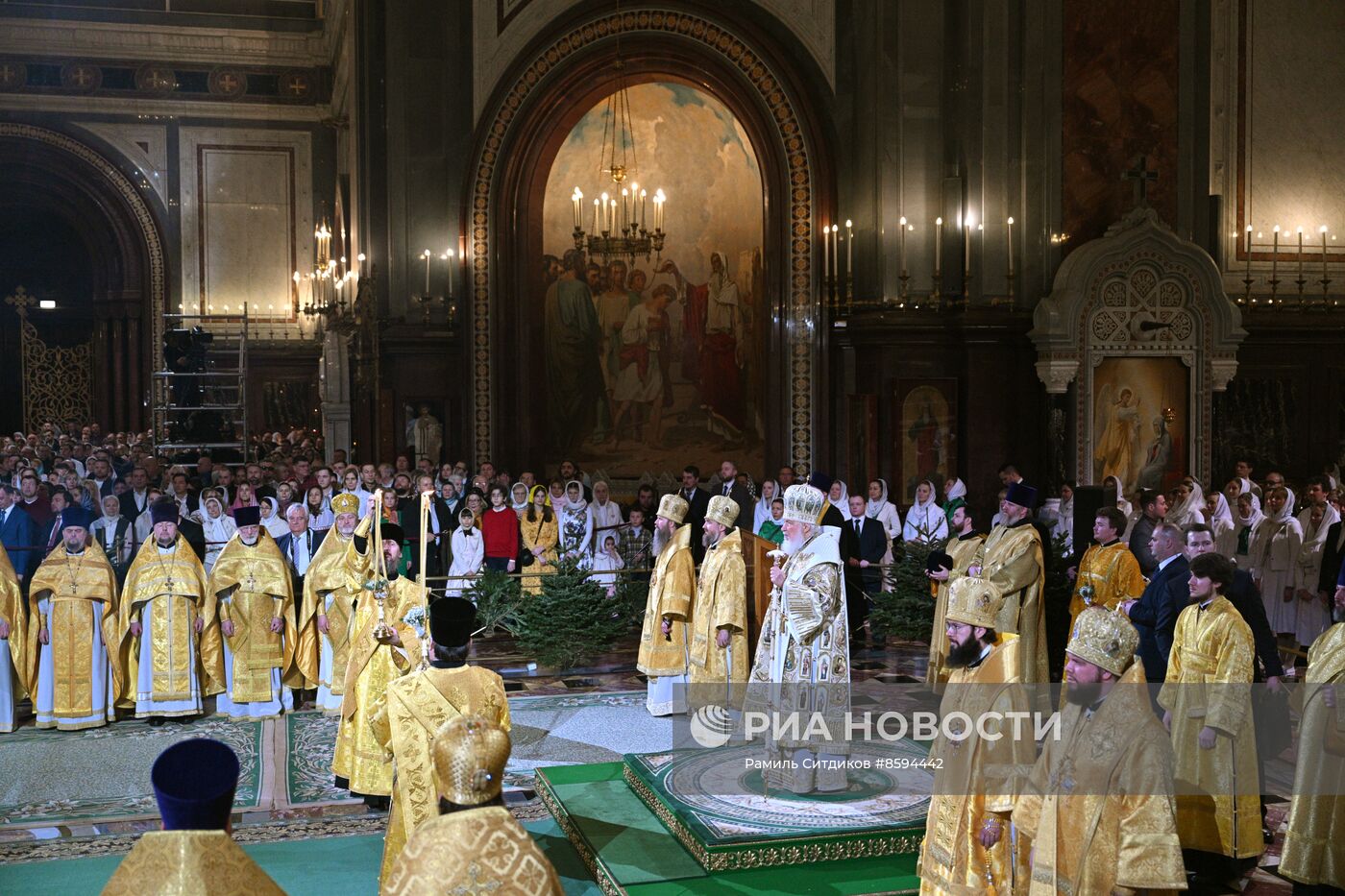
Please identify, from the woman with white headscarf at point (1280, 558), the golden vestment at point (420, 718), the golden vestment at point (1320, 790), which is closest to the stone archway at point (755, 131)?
the woman with white headscarf at point (1280, 558)

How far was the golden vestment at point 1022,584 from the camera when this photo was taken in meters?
9.41

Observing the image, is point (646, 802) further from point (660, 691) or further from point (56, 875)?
point (56, 875)

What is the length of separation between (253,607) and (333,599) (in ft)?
2.14

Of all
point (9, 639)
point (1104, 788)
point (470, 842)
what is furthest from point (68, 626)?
point (1104, 788)

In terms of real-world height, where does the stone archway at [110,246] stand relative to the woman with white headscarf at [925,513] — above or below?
above

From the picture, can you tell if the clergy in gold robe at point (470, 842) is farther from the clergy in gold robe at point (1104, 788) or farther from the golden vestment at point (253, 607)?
the golden vestment at point (253, 607)

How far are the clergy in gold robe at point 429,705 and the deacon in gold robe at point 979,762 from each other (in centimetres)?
189

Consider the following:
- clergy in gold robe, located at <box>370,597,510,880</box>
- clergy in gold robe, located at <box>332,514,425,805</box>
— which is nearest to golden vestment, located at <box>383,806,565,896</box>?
clergy in gold robe, located at <box>370,597,510,880</box>

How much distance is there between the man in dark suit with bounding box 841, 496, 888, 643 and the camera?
41.1 feet

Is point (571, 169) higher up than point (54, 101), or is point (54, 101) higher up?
point (54, 101)

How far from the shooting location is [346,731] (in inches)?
310

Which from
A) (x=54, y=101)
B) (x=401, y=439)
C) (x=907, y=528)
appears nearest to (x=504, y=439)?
(x=401, y=439)

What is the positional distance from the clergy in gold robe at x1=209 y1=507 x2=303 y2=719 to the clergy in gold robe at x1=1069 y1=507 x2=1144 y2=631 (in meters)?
5.96

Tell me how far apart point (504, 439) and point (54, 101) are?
13388 millimetres
